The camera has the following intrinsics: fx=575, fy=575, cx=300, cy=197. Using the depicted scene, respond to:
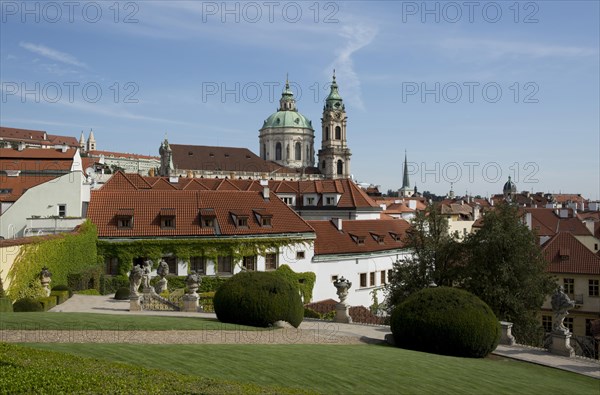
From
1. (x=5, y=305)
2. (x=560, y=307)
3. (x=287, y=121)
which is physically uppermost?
(x=287, y=121)

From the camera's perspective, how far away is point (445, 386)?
13.5m

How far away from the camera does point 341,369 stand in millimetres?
13805

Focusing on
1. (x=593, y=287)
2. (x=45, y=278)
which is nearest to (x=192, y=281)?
(x=45, y=278)

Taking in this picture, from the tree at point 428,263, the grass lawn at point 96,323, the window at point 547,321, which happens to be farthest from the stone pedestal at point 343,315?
the window at point 547,321

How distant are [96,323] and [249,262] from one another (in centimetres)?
2334

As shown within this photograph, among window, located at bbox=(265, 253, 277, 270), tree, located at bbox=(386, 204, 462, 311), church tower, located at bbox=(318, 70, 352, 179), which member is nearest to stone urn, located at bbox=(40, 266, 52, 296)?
window, located at bbox=(265, 253, 277, 270)

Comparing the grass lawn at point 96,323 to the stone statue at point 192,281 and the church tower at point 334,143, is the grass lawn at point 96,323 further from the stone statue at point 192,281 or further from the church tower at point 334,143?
the church tower at point 334,143

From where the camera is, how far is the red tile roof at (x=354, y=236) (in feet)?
148

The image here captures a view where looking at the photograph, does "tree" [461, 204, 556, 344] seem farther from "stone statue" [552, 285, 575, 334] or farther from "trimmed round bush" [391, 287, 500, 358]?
"trimmed round bush" [391, 287, 500, 358]

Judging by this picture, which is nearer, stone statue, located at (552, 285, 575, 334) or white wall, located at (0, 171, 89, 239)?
stone statue, located at (552, 285, 575, 334)

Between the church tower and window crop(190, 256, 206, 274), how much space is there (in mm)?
112228

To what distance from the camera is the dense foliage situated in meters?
8.73

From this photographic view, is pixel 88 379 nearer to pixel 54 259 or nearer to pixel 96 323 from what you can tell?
pixel 96 323

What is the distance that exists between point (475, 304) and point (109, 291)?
1029 inches
